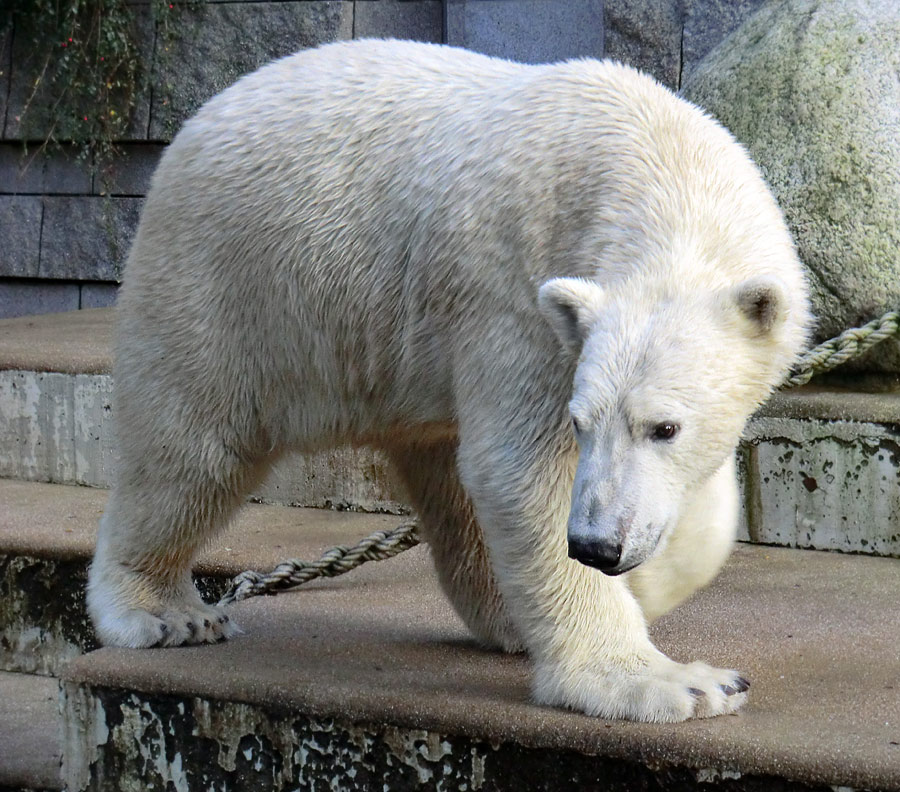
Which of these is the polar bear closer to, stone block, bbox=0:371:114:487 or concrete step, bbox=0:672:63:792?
concrete step, bbox=0:672:63:792

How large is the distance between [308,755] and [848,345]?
2.03 meters

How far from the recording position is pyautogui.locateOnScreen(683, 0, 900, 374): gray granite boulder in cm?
397

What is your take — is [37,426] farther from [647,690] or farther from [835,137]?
[647,690]

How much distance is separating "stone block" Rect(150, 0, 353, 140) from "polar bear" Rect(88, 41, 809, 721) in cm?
380

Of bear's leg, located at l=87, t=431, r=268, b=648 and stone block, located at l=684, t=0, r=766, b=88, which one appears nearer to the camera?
bear's leg, located at l=87, t=431, r=268, b=648

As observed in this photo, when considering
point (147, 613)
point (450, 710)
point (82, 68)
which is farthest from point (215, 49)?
point (450, 710)

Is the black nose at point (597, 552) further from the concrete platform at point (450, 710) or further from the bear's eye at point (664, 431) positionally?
the concrete platform at point (450, 710)

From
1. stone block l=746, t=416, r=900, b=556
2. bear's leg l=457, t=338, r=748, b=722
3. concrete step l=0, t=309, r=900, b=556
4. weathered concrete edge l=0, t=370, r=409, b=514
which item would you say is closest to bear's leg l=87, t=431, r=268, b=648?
concrete step l=0, t=309, r=900, b=556

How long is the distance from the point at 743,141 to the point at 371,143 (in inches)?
74.1

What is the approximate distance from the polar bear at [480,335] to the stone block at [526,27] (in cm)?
374

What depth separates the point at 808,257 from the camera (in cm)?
404

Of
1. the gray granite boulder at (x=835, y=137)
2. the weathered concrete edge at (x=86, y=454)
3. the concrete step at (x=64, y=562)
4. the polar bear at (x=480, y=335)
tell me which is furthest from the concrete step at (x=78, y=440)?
the gray granite boulder at (x=835, y=137)

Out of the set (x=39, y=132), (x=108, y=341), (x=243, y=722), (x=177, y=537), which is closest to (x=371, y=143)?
(x=177, y=537)

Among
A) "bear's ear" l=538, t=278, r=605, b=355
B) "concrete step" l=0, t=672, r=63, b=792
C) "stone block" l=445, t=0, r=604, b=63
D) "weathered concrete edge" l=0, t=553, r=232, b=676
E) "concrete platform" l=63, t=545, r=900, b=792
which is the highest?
"stone block" l=445, t=0, r=604, b=63
